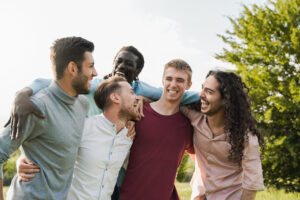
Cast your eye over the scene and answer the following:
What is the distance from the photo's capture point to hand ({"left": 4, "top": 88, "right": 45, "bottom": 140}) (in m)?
2.13

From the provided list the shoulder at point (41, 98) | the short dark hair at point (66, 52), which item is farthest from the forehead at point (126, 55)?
the shoulder at point (41, 98)

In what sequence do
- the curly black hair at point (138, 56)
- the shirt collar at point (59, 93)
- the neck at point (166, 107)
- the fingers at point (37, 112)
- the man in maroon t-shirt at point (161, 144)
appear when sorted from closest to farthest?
the fingers at point (37, 112) → the shirt collar at point (59, 93) → the man in maroon t-shirt at point (161, 144) → the neck at point (166, 107) → the curly black hair at point (138, 56)

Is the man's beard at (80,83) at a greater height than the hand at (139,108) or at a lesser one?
greater

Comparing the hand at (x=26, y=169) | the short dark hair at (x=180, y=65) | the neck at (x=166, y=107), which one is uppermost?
the short dark hair at (x=180, y=65)

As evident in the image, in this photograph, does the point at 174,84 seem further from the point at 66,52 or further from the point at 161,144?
the point at 66,52

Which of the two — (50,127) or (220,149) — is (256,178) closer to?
(220,149)

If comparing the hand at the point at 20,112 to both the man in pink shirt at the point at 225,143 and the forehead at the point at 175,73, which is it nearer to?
the forehead at the point at 175,73

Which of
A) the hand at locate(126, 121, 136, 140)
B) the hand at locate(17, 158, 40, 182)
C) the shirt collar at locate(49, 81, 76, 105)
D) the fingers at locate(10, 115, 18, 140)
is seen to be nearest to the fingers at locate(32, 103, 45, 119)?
the fingers at locate(10, 115, 18, 140)

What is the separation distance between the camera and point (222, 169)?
334 cm

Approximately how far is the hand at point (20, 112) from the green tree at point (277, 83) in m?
8.58

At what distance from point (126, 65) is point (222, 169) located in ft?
6.08

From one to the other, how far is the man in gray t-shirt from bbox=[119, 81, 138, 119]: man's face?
548 millimetres

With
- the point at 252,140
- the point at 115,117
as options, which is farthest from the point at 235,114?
the point at 115,117

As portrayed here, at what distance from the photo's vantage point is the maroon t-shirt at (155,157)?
10.5 ft
